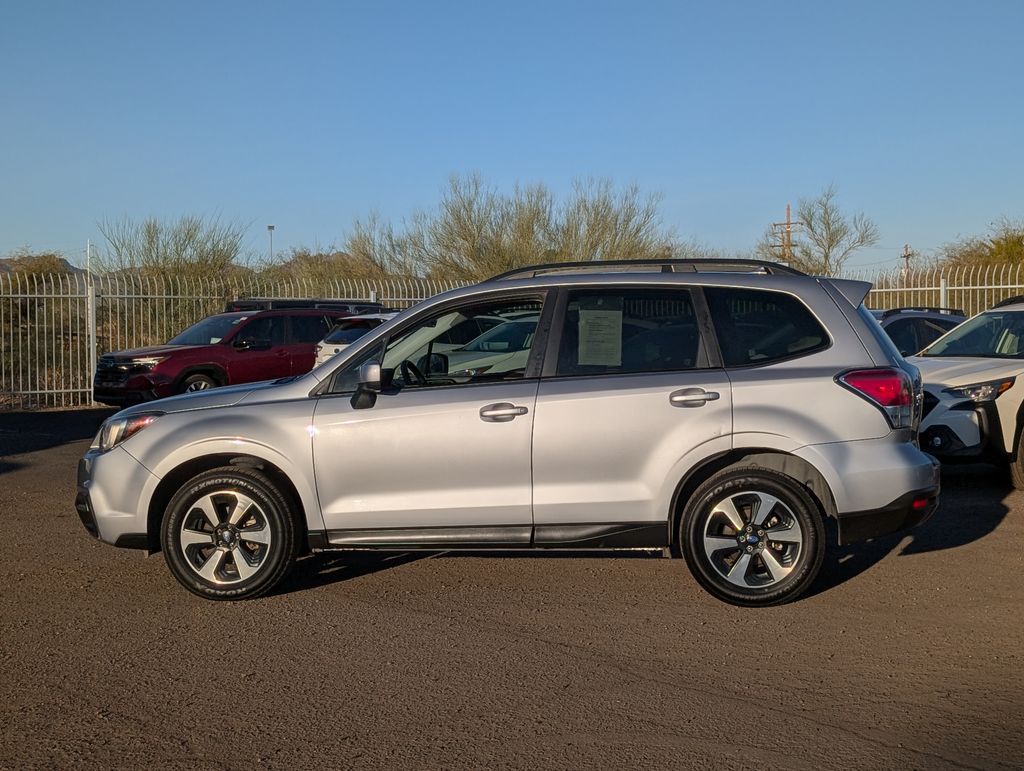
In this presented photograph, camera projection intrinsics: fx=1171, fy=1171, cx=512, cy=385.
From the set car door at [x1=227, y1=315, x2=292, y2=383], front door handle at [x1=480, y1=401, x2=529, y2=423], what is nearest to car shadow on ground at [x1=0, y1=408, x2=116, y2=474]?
car door at [x1=227, y1=315, x2=292, y2=383]

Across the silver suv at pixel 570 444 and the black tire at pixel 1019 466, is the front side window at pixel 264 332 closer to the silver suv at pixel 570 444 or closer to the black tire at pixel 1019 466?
the silver suv at pixel 570 444

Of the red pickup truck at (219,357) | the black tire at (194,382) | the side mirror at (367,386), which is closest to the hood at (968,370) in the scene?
the side mirror at (367,386)

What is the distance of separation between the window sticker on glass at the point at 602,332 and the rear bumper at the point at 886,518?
1510 millimetres

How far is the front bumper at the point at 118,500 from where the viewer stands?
21.9 ft

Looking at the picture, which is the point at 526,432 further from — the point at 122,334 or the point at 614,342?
the point at 122,334

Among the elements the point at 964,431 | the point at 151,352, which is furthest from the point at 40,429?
the point at 964,431

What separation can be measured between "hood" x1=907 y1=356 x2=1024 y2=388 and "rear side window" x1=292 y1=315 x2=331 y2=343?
35.2 feet

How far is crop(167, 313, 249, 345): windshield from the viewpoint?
18.1 meters

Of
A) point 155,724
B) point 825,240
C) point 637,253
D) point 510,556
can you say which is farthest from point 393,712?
point 825,240

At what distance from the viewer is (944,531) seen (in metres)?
8.52

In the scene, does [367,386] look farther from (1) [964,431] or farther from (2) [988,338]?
(2) [988,338]

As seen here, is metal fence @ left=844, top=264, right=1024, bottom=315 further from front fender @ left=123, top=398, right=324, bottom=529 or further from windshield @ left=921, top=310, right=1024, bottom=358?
front fender @ left=123, top=398, right=324, bottom=529

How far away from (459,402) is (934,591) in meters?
2.96

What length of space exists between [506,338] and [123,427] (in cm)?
229
